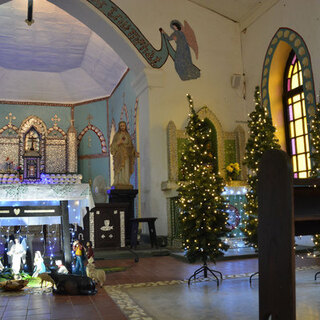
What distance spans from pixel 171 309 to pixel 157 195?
6.74m

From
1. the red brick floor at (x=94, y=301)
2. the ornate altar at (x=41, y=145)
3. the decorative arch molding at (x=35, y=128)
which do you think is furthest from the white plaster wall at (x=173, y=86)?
the decorative arch molding at (x=35, y=128)

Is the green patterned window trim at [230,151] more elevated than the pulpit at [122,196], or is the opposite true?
the green patterned window trim at [230,151]

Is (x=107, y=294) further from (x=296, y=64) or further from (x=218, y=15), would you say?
(x=218, y=15)

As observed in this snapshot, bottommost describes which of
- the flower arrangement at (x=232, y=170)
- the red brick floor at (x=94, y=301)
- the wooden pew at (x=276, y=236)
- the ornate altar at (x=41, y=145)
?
the red brick floor at (x=94, y=301)

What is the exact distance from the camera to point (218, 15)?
1223cm

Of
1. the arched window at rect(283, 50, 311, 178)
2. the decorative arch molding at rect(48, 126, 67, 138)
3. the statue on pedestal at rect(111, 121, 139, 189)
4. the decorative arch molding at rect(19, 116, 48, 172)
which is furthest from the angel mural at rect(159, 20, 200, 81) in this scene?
the decorative arch molding at rect(19, 116, 48, 172)

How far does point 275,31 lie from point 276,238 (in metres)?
9.85

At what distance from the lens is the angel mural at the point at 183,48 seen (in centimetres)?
1149

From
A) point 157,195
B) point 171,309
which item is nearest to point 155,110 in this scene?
point 157,195

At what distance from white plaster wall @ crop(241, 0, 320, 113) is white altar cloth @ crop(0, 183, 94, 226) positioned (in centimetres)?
582

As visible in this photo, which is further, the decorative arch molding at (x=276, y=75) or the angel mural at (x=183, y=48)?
the angel mural at (x=183, y=48)

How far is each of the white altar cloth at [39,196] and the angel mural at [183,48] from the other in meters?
6.13

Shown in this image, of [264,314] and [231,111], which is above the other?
[231,111]

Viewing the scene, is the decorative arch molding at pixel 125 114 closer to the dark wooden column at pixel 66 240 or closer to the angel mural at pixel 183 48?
the angel mural at pixel 183 48
